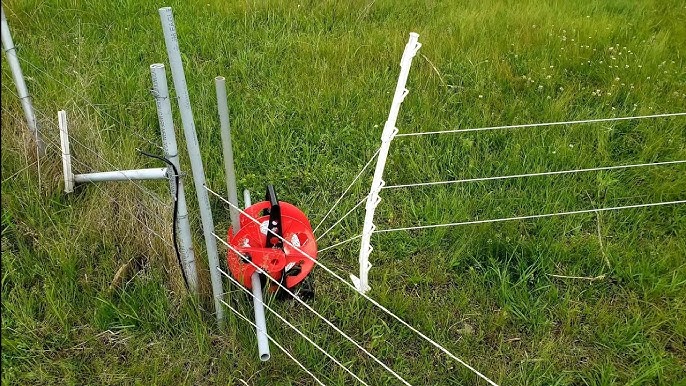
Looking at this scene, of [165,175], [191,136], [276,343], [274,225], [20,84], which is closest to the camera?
[191,136]

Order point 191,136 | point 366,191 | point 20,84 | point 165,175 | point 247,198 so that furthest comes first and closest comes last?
point 366,191 → point 247,198 → point 20,84 → point 165,175 → point 191,136

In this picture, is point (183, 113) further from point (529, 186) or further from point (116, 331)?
point (529, 186)

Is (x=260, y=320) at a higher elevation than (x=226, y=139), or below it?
below

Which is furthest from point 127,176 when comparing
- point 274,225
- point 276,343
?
point 276,343

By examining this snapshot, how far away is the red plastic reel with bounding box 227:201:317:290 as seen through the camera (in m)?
2.18

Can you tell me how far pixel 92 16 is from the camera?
3.99 metres

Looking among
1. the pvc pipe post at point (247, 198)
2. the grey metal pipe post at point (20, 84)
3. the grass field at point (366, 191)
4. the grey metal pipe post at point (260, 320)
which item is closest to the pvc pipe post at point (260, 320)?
the grey metal pipe post at point (260, 320)

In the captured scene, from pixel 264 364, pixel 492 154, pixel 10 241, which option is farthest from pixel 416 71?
pixel 10 241

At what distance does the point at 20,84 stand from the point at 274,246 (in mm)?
1302

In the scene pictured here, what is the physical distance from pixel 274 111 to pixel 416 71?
1009 millimetres

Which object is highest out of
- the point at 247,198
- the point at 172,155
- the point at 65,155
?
the point at 172,155

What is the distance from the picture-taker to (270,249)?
216 cm

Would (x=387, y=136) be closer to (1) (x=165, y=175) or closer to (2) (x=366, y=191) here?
(1) (x=165, y=175)

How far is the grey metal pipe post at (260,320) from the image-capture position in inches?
78.9
